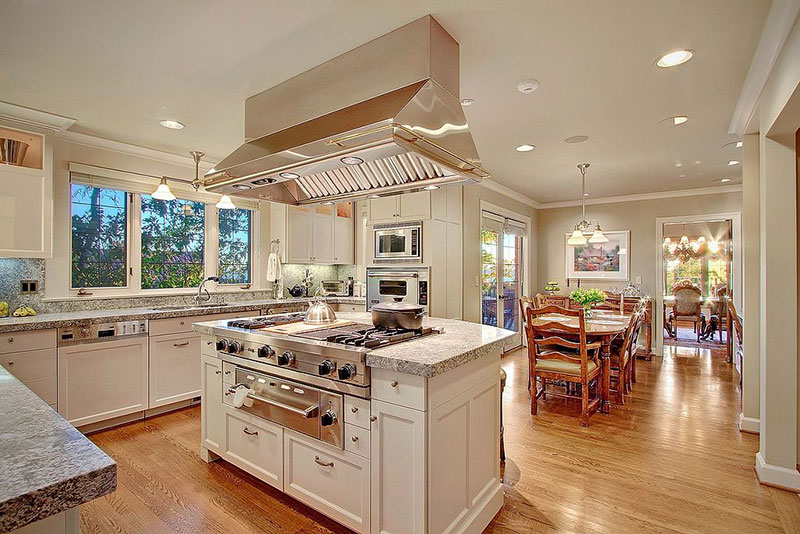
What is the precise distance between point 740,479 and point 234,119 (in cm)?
440

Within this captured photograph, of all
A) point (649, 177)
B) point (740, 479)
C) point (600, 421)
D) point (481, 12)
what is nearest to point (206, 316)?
point (481, 12)

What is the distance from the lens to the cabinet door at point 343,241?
5445mm

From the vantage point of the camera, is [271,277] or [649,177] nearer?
[271,277]

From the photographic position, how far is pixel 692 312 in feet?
25.3

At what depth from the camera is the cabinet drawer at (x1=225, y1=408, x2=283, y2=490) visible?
2.28m

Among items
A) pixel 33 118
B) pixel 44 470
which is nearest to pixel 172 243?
pixel 33 118

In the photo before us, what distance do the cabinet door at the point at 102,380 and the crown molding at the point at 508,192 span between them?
13.6ft

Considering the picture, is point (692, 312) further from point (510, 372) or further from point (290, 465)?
point (290, 465)

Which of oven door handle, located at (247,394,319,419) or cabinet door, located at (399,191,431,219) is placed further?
cabinet door, located at (399,191,431,219)

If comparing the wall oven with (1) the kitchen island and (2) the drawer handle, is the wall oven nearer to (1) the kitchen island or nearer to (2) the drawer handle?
(1) the kitchen island

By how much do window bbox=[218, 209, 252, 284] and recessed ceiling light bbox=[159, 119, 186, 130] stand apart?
136 cm

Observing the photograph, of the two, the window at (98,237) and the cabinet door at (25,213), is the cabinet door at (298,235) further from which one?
the cabinet door at (25,213)

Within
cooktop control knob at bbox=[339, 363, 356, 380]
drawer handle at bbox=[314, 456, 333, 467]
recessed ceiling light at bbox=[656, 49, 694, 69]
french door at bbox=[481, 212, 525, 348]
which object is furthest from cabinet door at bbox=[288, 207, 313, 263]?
recessed ceiling light at bbox=[656, 49, 694, 69]

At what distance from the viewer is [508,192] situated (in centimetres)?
614
